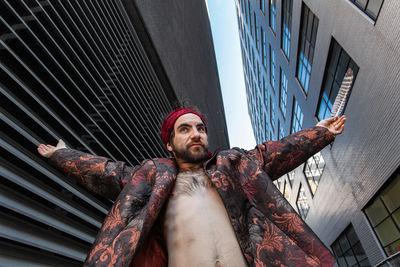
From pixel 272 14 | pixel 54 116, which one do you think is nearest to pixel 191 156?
pixel 54 116

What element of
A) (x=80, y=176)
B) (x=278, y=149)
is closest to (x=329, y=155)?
(x=278, y=149)

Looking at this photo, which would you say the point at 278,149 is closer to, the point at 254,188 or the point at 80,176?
the point at 254,188

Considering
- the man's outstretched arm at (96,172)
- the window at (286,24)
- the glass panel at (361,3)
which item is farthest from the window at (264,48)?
the man's outstretched arm at (96,172)

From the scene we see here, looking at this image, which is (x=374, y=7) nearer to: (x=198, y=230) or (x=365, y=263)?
(x=198, y=230)

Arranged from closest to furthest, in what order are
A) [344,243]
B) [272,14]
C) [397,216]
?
[397,216]
[344,243]
[272,14]

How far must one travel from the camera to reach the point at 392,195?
29.8 feet

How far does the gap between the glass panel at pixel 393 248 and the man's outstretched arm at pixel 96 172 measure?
11135mm

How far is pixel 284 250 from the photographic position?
1.63 meters

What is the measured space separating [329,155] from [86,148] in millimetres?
13596

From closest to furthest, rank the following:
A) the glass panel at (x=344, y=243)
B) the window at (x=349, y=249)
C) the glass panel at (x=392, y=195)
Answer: the glass panel at (x=392, y=195) → the window at (x=349, y=249) → the glass panel at (x=344, y=243)

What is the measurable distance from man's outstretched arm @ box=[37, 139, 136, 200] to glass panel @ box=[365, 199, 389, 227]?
11.2 meters

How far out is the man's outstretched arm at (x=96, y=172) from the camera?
2242mm

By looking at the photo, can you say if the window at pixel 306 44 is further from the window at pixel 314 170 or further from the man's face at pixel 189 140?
the man's face at pixel 189 140

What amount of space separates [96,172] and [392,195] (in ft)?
35.4
